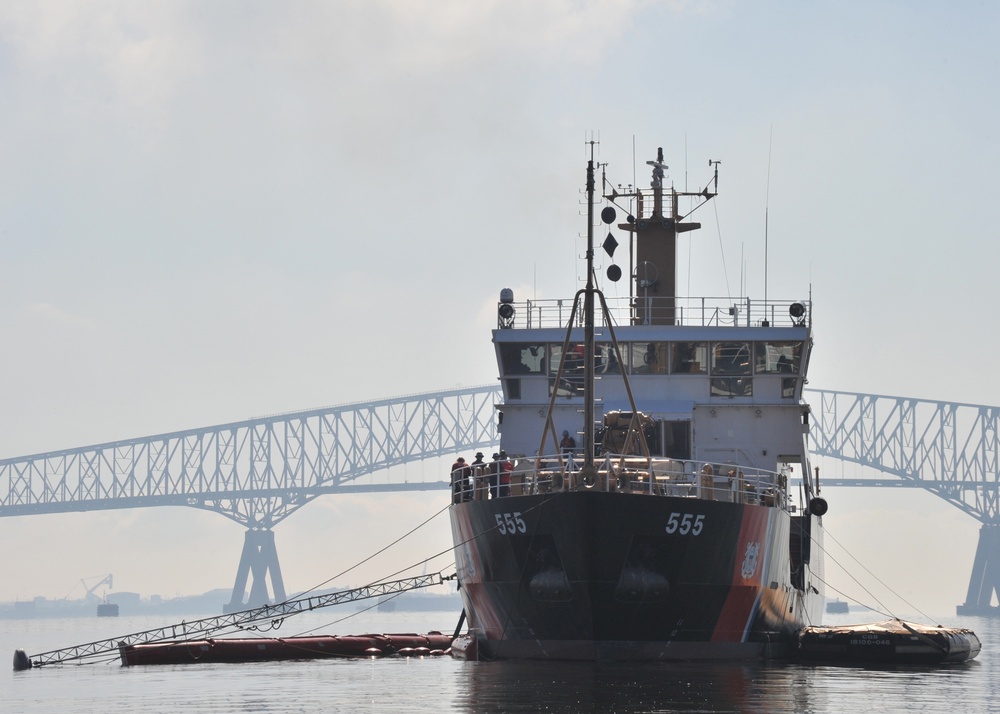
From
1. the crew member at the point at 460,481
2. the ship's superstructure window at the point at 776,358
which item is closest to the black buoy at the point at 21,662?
the crew member at the point at 460,481

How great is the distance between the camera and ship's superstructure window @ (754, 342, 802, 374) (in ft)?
128

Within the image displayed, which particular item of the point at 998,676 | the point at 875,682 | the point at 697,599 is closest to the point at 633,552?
the point at 697,599

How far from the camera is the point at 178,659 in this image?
39062 mm

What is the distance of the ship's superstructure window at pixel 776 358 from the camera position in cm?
3903

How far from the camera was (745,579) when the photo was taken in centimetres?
3206

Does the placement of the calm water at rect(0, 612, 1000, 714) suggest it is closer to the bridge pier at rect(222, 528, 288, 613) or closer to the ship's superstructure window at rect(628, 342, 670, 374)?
the ship's superstructure window at rect(628, 342, 670, 374)

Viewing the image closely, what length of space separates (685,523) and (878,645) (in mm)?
7101

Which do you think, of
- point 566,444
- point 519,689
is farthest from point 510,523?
point 519,689

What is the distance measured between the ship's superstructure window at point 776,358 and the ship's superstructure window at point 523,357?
214 inches

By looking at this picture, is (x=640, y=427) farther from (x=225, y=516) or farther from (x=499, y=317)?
(x=225, y=516)

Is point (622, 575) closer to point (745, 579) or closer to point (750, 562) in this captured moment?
point (745, 579)

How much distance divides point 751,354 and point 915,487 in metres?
164

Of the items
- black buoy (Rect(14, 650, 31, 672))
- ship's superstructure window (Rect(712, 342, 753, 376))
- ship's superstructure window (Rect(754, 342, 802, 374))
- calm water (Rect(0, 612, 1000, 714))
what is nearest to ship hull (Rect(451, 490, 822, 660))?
calm water (Rect(0, 612, 1000, 714))

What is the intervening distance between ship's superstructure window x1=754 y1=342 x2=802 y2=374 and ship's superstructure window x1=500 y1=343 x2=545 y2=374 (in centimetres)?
544
